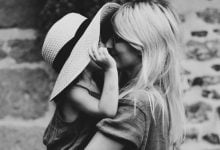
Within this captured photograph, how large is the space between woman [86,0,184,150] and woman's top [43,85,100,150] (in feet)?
0.47

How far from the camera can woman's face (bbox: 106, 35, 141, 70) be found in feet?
7.64

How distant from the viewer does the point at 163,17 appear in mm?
2309

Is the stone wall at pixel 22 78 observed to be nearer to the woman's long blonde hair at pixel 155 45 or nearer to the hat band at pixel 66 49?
the hat band at pixel 66 49

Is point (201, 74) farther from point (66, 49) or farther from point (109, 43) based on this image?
point (66, 49)

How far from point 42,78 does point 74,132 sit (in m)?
1.89

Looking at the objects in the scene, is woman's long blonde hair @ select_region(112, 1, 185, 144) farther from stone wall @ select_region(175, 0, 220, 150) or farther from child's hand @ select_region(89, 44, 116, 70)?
stone wall @ select_region(175, 0, 220, 150)

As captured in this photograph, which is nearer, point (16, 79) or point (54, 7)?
point (54, 7)

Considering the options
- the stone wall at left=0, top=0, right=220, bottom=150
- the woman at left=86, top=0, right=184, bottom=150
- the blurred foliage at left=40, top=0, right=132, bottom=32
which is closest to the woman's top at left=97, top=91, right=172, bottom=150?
the woman at left=86, top=0, right=184, bottom=150

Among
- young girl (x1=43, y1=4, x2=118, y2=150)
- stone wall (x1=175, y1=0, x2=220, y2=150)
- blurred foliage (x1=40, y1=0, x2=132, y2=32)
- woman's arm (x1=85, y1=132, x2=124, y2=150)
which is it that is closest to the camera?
woman's arm (x1=85, y1=132, x2=124, y2=150)

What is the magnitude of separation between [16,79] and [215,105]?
5.07ft

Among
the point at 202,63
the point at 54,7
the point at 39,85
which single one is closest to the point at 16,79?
the point at 39,85

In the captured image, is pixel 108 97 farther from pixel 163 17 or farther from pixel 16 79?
pixel 16 79

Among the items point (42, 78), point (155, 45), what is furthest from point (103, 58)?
point (42, 78)

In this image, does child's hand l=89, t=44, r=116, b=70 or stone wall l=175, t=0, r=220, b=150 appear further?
stone wall l=175, t=0, r=220, b=150
